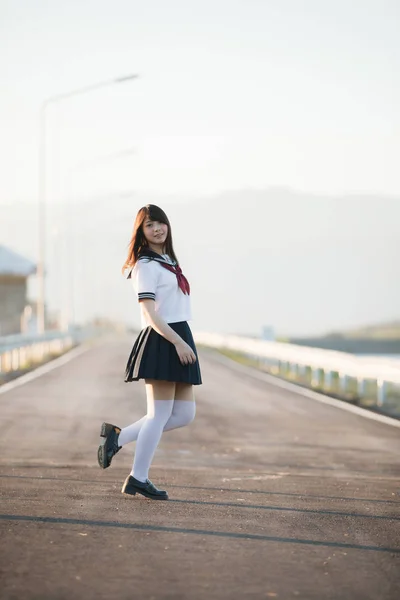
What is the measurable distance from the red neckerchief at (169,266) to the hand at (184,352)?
0.44 metres

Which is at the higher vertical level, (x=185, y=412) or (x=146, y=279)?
(x=146, y=279)

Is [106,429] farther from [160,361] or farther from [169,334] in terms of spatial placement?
[169,334]

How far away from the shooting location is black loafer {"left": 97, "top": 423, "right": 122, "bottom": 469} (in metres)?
8.91

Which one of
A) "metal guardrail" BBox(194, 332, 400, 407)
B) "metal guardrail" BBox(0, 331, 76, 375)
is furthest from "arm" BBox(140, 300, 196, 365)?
"metal guardrail" BBox(0, 331, 76, 375)

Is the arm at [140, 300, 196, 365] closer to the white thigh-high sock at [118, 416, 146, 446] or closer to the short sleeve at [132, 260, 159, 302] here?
the short sleeve at [132, 260, 159, 302]

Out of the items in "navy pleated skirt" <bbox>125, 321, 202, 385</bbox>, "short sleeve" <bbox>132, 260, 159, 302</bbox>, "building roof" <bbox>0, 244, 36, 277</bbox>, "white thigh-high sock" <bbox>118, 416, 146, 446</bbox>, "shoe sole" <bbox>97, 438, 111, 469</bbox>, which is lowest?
"shoe sole" <bbox>97, 438, 111, 469</bbox>

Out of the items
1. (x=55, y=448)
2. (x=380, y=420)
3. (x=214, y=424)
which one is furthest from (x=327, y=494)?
(x=380, y=420)

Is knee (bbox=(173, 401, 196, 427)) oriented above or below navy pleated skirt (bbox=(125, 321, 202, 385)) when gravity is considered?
below

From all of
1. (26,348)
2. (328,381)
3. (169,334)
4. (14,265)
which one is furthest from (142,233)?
(14,265)

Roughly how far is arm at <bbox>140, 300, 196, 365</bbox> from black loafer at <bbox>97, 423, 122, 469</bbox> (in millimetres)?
718

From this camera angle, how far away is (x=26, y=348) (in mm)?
37906

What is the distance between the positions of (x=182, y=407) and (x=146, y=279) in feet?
3.09

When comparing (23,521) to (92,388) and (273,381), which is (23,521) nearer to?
(92,388)

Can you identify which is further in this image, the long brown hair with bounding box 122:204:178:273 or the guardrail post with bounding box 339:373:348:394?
the guardrail post with bounding box 339:373:348:394
